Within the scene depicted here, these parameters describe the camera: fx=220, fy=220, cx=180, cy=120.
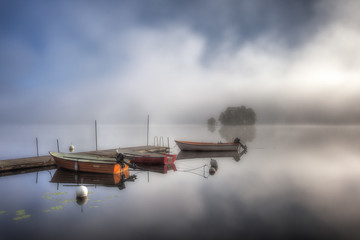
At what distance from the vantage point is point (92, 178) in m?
18.2

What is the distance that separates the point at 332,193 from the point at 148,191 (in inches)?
535

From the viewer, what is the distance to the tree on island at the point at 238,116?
179 metres

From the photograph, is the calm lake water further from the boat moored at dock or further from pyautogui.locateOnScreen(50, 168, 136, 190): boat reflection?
the boat moored at dock

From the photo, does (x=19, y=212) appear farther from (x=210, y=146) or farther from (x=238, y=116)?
(x=238, y=116)

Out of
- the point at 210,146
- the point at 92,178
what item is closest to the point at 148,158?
the point at 92,178

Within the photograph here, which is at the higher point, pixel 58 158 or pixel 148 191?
pixel 58 158

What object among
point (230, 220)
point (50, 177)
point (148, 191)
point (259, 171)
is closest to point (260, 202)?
point (230, 220)

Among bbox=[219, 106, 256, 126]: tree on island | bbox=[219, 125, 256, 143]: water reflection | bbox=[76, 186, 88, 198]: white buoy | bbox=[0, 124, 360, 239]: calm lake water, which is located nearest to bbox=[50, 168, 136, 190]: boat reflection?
bbox=[0, 124, 360, 239]: calm lake water

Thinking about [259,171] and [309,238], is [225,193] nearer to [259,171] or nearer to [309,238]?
[309,238]

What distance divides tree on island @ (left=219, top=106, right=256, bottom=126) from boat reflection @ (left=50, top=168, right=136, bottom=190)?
548 ft

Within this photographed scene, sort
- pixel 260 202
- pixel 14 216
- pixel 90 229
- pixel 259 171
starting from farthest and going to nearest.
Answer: pixel 259 171, pixel 260 202, pixel 14 216, pixel 90 229

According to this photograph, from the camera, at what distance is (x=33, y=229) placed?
1012 centimetres

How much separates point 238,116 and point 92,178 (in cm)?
17034

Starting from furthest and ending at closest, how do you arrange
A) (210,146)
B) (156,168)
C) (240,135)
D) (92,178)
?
(240,135) < (210,146) < (156,168) < (92,178)
